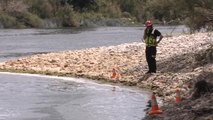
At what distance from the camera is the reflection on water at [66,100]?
1411 cm

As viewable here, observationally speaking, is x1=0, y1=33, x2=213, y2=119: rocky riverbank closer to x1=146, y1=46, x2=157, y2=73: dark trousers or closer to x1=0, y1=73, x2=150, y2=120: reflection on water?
x1=146, y1=46, x2=157, y2=73: dark trousers

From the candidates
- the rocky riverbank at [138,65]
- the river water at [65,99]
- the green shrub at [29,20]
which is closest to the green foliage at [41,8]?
the green shrub at [29,20]

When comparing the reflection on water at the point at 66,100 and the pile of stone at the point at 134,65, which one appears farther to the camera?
the pile of stone at the point at 134,65

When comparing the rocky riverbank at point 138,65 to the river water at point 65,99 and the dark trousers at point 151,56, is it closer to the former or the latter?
the dark trousers at point 151,56

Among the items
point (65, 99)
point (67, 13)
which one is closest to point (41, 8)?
point (67, 13)

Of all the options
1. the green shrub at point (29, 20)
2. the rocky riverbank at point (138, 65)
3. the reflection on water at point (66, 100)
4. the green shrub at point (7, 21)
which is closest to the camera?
the reflection on water at point (66, 100)

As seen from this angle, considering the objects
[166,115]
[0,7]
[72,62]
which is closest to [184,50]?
[72,62]

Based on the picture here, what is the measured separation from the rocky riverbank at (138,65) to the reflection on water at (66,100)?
92cm

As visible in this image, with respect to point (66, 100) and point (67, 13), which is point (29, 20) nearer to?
point (67, 13)

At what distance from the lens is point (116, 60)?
1059 inches

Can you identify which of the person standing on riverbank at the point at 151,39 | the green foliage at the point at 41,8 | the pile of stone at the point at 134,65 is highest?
the person standing on riverbank at the point at 151,39

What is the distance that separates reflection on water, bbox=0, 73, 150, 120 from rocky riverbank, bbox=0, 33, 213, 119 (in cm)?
92

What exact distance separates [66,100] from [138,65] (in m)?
7.68

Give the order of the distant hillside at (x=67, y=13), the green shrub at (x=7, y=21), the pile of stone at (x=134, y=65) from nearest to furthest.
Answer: the pile of stone at (x=134, y=65) < the green shrub at (x=7, y=21) < the distant hillside at (x=67, y=13)
